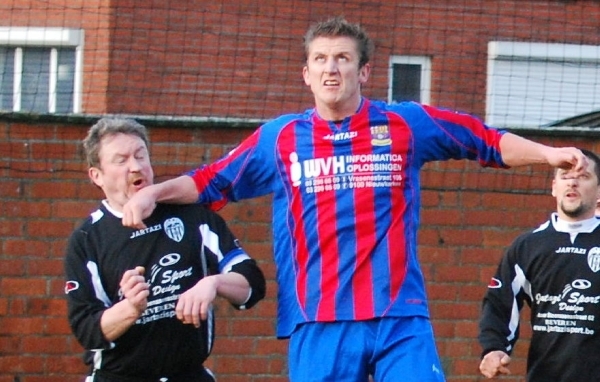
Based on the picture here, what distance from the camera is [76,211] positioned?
7543 mm

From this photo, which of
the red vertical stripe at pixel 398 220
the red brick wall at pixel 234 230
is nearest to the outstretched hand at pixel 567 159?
the red vertical stripe at pixel 398 220

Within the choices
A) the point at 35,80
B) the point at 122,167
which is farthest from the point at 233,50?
the point at 122,167

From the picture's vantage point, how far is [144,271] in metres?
5.12

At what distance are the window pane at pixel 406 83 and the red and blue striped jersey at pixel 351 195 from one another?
17.5 ft

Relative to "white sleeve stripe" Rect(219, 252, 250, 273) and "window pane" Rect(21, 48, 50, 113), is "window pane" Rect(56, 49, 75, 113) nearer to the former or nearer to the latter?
"window pane" Rect(21, 48, 50, 113)

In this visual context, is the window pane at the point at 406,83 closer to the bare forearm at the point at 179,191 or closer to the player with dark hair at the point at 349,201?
the player with dark hair at the point at 349,201

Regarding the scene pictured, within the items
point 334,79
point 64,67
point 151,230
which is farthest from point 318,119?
point 64,67

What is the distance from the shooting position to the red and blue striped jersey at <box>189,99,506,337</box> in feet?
16.5

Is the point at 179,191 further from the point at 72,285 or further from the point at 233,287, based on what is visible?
the point at 72,285

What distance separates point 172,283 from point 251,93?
158 inches

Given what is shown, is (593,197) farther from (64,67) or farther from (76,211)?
(64,67)

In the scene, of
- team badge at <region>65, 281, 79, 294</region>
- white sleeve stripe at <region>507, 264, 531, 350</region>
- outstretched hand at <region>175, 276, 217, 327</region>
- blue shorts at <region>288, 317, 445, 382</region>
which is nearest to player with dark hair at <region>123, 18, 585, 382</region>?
blue shorts at <region>288, 317, 445, 382</region>

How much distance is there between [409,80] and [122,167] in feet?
22.6

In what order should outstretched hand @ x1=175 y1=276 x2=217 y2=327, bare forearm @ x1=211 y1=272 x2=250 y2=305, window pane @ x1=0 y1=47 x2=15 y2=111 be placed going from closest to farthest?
outstretched hand @ x1=175 y1=276 x2=217 y2=327
bare forearm @ x1=211 y1=272 x2=250 y2=305
window pane @ x1=0 y1=47 x2=15 y2=111
